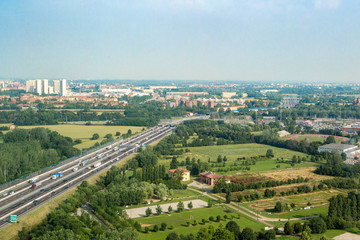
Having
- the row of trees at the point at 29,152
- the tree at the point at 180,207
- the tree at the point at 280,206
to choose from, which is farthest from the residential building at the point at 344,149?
the row of trees at the point at 29,152

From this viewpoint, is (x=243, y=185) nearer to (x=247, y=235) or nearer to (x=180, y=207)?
(x=180, y=207)

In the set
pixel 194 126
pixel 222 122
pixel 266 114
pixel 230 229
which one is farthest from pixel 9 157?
pixel 266 114

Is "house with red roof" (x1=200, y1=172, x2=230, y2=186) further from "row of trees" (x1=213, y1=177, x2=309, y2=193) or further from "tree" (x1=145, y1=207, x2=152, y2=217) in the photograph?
"tree" (x1=145, y1=207, x2=152, y2=217)

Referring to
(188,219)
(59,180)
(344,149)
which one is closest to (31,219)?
(59,180)

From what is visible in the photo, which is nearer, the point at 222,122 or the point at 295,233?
the point at 295,233

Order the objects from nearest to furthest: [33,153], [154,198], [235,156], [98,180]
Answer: [154,198], [98,180], [33,153], [235,156]

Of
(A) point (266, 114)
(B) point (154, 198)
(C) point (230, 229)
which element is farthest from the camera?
(A) point (266, 114)

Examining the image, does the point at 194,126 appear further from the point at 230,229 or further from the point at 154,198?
the point at 230,229
